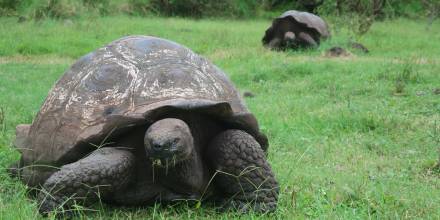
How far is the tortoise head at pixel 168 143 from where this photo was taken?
2.26 meters

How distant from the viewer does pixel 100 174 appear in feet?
7.98

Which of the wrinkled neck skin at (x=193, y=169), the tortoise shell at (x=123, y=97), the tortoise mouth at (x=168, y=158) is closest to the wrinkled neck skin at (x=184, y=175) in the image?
the wrinkled neck skin at (x=193, y=169)

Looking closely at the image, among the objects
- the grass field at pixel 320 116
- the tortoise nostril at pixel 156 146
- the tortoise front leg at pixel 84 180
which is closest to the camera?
the tortoise nostril at pixel 156 146

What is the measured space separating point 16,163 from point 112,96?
86cm

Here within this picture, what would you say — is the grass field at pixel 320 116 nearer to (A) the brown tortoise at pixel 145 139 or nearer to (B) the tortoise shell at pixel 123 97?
(A) the brown tortoise at pixel 145 139

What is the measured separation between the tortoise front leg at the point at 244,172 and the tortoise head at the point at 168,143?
0.30m

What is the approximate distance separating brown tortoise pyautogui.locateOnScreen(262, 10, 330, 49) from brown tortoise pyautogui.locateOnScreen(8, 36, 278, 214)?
744cm

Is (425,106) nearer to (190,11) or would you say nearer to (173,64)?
(173,64)

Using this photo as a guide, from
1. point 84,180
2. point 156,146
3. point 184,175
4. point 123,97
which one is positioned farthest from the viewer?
point 123,97

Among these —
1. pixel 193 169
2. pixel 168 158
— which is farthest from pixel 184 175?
pixel 168 158

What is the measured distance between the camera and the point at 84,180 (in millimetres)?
2430

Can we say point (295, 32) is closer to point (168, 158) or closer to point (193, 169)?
point (193, 169)

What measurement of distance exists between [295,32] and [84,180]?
871cm

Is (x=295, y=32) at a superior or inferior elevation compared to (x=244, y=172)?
inferior
